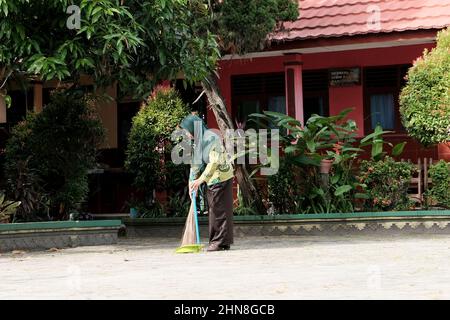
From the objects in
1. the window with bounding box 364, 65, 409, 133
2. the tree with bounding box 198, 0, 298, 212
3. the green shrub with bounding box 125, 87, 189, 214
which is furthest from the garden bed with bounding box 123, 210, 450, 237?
the window with bounding box 364, 65, 409, 133

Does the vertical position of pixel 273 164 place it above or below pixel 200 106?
below

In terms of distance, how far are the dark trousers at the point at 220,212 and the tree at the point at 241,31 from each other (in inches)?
147

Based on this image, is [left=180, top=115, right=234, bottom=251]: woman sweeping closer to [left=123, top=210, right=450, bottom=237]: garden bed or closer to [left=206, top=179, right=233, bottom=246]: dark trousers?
[left=206, top=179, right=233, bottom=246]: dark trousers

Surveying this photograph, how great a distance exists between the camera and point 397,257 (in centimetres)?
1052

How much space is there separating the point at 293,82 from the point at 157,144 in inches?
143

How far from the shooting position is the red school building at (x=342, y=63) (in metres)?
17.8

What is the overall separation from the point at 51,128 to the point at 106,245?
308cm

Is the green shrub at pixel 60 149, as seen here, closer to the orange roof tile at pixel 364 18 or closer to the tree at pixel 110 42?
the tree at pixel 110 42

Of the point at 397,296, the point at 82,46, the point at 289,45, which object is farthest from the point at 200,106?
the point at 397,296

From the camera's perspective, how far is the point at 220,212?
470 inches

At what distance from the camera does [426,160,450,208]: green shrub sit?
49.4 feet

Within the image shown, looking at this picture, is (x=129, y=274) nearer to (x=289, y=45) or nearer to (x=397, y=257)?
(x=397, y=257)

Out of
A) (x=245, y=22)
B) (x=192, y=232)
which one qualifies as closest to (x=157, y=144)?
(x=245, y=22)

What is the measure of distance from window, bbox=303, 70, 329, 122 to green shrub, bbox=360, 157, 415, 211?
192 inches
